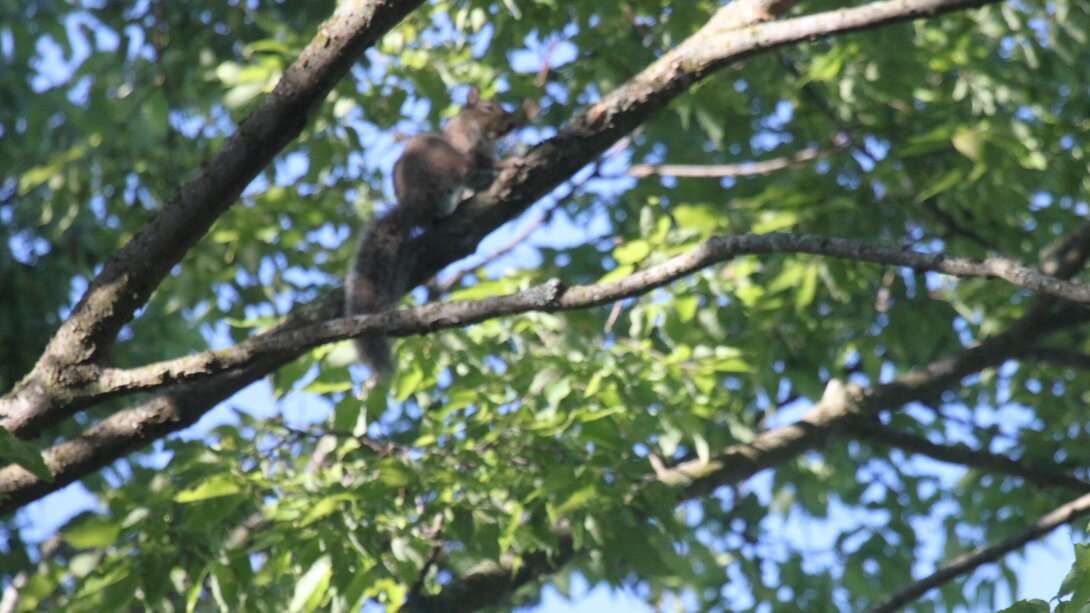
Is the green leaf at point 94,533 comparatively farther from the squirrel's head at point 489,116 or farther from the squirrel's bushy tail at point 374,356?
the squirrel's head at point 489,116

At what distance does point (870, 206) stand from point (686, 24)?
1.41 m

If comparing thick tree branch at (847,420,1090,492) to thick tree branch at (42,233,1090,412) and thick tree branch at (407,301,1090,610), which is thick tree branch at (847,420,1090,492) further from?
thick tree branch at (42,233,1090,412)

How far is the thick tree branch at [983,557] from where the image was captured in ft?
16.8

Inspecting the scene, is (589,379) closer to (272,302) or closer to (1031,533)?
(1031,533)

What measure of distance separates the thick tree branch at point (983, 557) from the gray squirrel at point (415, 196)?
2.25 m

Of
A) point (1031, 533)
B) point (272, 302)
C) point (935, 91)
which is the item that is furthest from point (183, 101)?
point (1031, 533)

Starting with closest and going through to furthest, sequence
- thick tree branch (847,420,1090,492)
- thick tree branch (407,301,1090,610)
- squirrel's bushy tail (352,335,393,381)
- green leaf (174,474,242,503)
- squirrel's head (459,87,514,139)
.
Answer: green leaf (174,474,242,503) → squirrel's bushy tail (352,335,393,381) → thick tree branch (407,301,1090,610) → thick tree branch (847,420,1090,492) → squirrel's head (459,87,514,139)

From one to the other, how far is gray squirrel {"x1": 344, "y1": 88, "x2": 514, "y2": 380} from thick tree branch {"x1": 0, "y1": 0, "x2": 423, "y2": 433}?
68cm

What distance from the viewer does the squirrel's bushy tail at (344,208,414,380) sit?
4.51 metres

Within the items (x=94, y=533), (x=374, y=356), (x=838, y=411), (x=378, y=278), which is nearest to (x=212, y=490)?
(x=94, y=533)

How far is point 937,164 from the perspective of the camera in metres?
6.22

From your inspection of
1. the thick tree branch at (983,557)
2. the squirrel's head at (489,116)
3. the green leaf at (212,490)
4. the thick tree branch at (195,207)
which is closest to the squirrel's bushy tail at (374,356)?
the green leaf at (212,490)

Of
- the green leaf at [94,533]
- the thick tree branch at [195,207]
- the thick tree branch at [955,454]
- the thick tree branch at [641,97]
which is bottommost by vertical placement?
the thick tree branch at [955,454]

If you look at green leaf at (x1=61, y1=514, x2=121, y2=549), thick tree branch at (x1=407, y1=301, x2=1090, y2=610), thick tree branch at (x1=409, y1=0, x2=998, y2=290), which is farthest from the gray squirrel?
thick tree branch at (x1=407, y1=301, x2=1090, y2=610)
